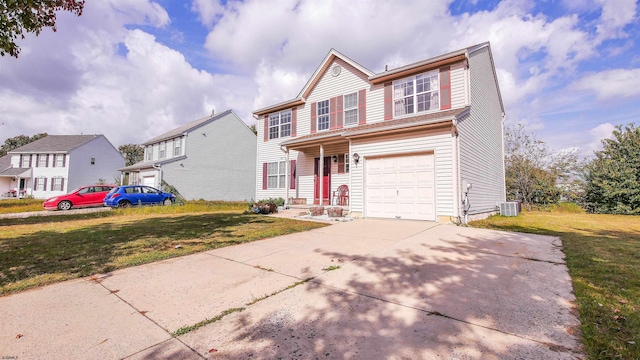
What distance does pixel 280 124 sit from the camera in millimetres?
16406

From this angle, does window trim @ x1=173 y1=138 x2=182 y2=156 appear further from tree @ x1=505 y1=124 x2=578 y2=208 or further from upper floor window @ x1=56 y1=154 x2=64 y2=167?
tree @ x1=505 y1=124 x2=578 y2=208

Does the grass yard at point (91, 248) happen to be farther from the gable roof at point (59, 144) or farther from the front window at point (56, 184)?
the gable roof at point (59, 144)

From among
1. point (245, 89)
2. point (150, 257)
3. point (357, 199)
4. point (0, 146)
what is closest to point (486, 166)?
point (357, 199)

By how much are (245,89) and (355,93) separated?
9.71 metres

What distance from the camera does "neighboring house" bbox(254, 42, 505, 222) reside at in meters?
9.11

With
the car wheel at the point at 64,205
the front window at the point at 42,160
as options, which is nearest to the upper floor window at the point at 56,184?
the front window at the point at 42,160

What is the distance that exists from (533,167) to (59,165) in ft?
147

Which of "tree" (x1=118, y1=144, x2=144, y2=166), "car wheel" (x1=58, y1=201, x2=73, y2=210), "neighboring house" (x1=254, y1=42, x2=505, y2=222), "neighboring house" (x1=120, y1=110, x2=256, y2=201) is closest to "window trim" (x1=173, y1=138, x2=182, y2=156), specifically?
"neighboring house" (x1=120, y1=110, x2=256, y2=201)

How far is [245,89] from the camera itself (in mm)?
19562

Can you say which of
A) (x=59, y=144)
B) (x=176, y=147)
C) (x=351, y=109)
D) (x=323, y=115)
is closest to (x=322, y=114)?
(x=323, y=115)

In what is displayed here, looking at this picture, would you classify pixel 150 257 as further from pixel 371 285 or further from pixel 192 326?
Result: pixel 371 285

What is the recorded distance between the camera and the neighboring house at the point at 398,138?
9.11 meters

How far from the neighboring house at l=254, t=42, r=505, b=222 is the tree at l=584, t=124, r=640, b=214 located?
217 inches

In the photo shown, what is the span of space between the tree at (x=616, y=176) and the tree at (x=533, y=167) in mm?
1223
